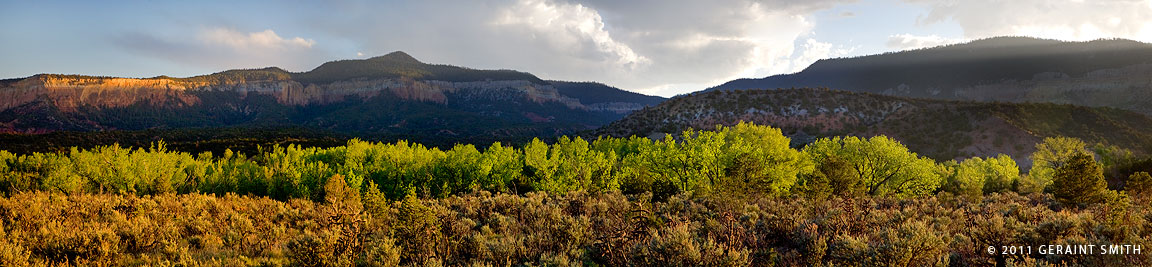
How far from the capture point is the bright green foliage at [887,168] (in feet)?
105

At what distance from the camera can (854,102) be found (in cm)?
9225

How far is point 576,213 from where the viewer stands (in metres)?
17.1

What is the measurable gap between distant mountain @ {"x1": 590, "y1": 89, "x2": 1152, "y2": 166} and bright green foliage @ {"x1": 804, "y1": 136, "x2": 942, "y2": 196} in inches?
1711

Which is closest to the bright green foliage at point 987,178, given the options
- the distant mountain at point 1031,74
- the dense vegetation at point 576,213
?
the dense vegetation at point 576,213

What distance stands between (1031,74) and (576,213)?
194966mm

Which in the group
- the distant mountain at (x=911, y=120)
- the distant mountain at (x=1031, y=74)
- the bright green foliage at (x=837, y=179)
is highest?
the distant mountain at (x=1031, y=74)

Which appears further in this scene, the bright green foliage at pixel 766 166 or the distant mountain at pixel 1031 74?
the distant mountain at pixel 1031 74

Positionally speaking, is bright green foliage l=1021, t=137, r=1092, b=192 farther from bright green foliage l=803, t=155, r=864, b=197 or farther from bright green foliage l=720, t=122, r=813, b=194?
bright green foliage l=720, t=122, r=813, b=194

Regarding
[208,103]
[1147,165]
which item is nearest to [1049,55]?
[1147,165]

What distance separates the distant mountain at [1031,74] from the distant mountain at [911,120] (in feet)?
122

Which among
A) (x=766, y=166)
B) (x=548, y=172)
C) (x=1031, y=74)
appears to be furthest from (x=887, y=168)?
(x=1031, y=74)

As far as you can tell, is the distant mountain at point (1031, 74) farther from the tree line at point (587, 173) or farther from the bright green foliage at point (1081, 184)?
the bright green foliage at point (1081, 184)

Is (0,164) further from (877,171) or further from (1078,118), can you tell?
(1078,118)

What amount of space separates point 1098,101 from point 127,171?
18255 cm
